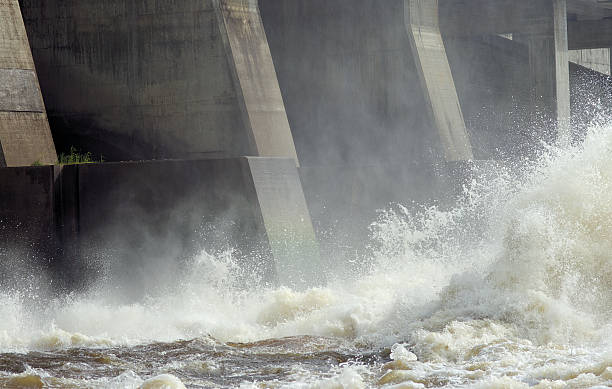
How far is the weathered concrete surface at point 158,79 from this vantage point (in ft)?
43.4

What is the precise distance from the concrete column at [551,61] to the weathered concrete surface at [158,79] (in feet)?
35.7

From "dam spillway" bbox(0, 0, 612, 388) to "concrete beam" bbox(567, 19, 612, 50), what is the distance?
12409 millimetres

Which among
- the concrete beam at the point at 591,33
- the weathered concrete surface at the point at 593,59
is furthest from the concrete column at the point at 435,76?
the weathered concrete surface at the point at 593,59

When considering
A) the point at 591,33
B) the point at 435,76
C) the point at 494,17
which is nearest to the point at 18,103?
the point at 435,76

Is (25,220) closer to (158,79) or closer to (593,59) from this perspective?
(158,79)

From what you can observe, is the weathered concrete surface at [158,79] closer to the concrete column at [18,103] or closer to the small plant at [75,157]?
the small plant at [75,157]

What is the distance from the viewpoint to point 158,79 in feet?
44.2

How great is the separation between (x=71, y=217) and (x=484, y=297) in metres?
5.17

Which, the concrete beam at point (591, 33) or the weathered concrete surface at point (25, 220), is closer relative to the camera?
the weathered concrete surface at point (25, 220)

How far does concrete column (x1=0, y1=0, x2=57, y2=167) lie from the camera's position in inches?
461

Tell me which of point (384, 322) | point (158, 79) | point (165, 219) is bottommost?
point (384, 322)

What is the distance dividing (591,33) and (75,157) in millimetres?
19038

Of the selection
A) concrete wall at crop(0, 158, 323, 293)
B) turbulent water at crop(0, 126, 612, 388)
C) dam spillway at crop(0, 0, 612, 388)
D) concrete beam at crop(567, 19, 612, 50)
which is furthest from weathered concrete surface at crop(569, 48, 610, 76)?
concrete wall at crop(0, 158, 323, 293)

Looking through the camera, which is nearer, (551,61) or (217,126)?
(217,126)
